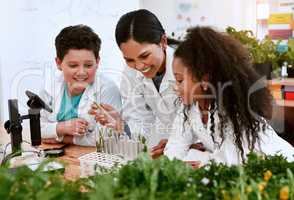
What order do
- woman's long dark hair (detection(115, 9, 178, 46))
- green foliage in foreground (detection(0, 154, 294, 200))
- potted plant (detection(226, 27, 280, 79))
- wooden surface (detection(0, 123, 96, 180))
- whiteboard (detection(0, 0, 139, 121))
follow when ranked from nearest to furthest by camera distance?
green foliage in foreground (detection(0, 154, 294, 200)) < wooden surface (detection(0, 123, 96, 180)) < woman's long dark hair (detection(115, 9, 178, 46)) < potted plant (detection(226, 27, 280, 79)) < whiteboard (detection(0, 0, 139, 121))

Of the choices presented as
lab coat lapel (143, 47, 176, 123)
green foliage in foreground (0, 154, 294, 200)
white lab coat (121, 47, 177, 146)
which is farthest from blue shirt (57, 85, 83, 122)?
green foliage in foreground (0, 154, 294, 200)

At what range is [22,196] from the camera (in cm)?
61

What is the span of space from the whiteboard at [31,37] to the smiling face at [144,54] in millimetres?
1152

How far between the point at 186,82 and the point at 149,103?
526 mm

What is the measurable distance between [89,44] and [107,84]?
0.23 m

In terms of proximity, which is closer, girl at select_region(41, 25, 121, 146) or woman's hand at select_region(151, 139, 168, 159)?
woman's hand at select_region(151, 139, 168, 159)

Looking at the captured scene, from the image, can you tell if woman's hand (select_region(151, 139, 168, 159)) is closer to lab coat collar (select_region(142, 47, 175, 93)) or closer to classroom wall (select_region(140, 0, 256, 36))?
lab coat collar (select_region(142, 47, 175, 93))

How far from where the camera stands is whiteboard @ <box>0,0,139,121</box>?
8.70 feet

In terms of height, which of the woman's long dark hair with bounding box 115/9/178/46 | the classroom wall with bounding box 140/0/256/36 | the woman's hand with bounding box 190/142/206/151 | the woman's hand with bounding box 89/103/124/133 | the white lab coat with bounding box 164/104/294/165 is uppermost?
the classroom wall with bounding box 140/0/256/36

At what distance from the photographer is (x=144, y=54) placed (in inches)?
61.7

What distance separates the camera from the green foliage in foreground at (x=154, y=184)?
24.1 inches

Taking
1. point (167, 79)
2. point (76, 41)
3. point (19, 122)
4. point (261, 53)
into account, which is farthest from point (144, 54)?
point (261, 53)

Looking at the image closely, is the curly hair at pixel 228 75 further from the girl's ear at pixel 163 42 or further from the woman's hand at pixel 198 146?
the girl's ear at pixel 163 42

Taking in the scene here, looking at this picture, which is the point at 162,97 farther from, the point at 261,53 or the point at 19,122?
the point at 261,53
